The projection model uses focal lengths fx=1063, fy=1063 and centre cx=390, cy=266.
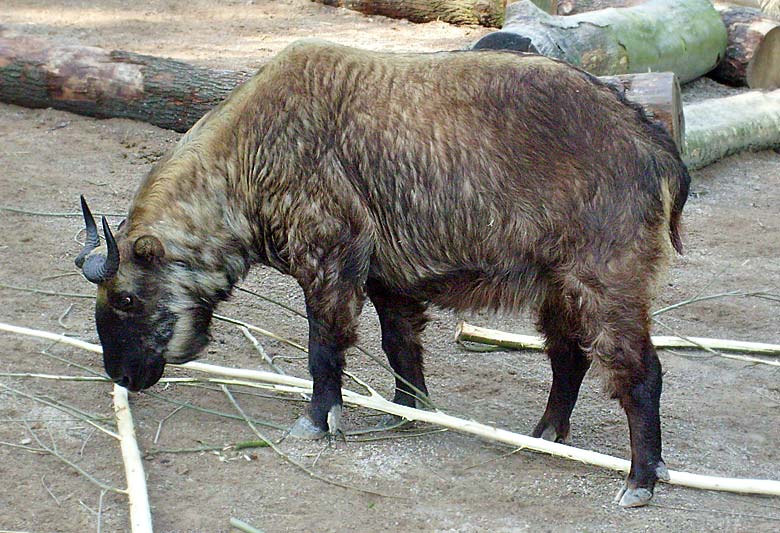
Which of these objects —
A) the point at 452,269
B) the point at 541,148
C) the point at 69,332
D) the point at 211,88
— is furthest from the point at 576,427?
the point at 211,88

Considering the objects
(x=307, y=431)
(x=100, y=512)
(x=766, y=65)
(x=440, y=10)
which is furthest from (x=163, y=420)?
(x=440, y=10)

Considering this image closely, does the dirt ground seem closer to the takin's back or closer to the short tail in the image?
the takin's back

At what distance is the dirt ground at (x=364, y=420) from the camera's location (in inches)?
157

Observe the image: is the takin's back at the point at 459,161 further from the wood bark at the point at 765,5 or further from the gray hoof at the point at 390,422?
the wood bark at the point at 765,5

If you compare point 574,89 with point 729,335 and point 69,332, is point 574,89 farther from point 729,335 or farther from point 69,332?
point 69,332

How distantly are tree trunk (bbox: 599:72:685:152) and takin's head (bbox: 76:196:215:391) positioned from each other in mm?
3683

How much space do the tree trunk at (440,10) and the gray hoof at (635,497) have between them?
321 inches

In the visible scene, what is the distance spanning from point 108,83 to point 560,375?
5008 millimetres

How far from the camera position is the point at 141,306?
14.2ft

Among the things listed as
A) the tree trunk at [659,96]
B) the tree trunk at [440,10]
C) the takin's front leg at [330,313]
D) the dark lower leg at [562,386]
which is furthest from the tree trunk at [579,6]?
the takin's front leg at [330,313]

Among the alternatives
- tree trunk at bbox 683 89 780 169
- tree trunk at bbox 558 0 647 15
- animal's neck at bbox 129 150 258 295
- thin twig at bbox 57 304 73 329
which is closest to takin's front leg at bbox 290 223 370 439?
animal's neck at bbox 129 150 258 295

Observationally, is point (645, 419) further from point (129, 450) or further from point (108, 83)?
point (108, 83)

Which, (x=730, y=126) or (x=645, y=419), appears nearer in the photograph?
(x=645, y=419)

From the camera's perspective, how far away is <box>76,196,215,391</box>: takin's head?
4.24m
